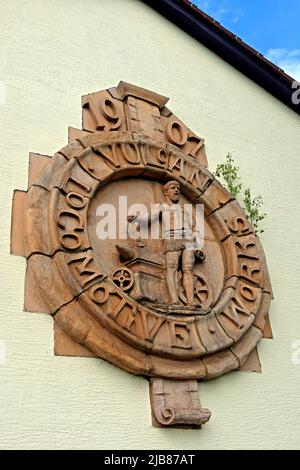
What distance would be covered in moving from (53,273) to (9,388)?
72cm

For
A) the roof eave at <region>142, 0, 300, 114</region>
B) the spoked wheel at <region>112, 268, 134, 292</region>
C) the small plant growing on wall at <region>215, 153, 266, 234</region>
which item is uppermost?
the roof eave at <region>142, 0, 300, 114</region>

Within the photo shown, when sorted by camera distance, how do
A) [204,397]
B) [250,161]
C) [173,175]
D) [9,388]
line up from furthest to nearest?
1. [250,161]
2. [173,175]
3. [204,397]
4. [9,388]

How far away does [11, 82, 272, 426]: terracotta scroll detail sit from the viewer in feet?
11.2

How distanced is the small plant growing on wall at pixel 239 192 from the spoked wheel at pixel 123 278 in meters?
1.44

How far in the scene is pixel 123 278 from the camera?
3705 mm

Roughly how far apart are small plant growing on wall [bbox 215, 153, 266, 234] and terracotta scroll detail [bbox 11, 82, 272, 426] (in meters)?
0.16

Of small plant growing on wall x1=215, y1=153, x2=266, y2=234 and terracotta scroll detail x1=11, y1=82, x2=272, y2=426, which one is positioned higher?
small plant growing on wall x1=215, y1=153, x2=266, y2=234

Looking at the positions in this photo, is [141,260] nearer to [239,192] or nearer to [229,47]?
[239,192]

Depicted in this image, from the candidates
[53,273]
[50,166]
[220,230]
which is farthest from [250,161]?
[53,273]

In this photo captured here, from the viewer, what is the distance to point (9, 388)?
9.98 ft

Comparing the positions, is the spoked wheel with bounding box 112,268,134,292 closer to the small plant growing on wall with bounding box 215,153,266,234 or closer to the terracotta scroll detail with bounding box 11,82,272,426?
the terracotta scroll detail with bounding box 11,82,272,426

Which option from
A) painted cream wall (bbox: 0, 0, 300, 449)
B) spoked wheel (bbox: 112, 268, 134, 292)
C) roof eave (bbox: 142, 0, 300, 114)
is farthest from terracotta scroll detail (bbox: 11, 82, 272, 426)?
roof eave (bbox: 142, 0, 300, 114)

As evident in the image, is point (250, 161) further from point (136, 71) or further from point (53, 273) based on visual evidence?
point (53, 273)

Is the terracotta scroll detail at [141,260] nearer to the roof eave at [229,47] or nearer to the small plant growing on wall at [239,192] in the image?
the small plant growing on wall at [239,192]
